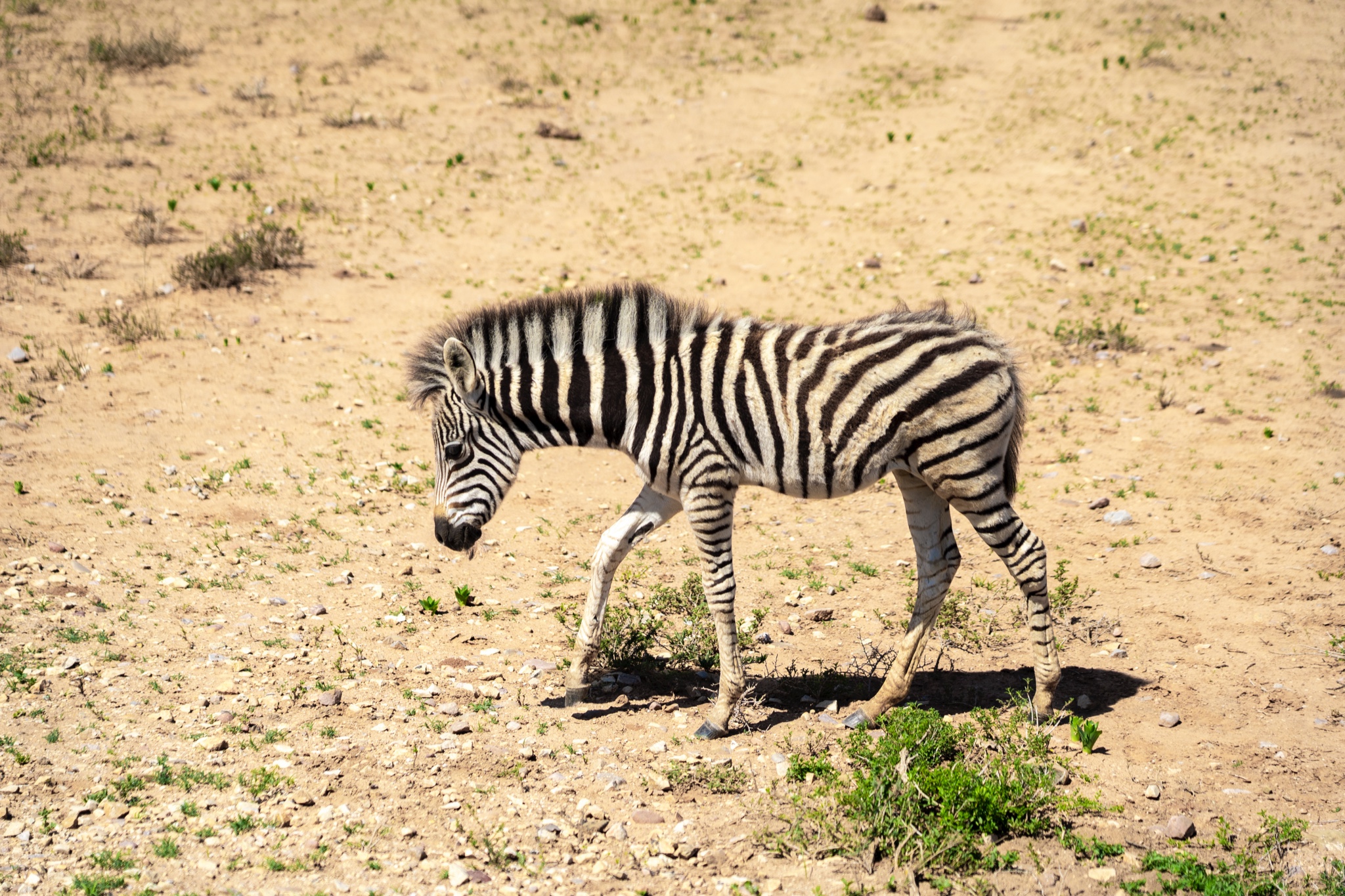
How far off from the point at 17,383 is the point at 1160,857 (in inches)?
427

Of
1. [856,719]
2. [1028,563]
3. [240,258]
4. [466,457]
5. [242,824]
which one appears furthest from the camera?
[240,258]

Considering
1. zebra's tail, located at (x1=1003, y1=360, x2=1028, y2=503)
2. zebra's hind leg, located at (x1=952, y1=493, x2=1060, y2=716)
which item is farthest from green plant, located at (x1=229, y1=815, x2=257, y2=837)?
zebra's tail, located at (x1=1003, y1=360, x2=1028, y2=503)

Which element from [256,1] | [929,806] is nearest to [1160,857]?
[929,806]

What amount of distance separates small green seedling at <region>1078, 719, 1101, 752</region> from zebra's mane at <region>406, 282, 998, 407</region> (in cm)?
243

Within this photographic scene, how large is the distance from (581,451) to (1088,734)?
5864mm

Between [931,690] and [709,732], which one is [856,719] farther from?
[709,732]

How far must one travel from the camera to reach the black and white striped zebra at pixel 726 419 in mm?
5840

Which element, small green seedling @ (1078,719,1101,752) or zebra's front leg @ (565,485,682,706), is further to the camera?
zebra's front leg @ (565,485,682,706)

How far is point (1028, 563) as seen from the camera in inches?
234

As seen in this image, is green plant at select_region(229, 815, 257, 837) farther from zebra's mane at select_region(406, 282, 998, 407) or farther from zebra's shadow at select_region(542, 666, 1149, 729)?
zebra's mane at select_region(406, 282, 998, 407)

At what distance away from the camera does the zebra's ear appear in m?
5.96

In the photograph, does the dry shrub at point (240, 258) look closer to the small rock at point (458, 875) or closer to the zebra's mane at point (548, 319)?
the zebra's mane at point (548, 319)

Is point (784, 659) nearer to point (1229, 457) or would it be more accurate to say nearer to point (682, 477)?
point (682, 477)

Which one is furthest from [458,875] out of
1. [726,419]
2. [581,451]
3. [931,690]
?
[581,451]
